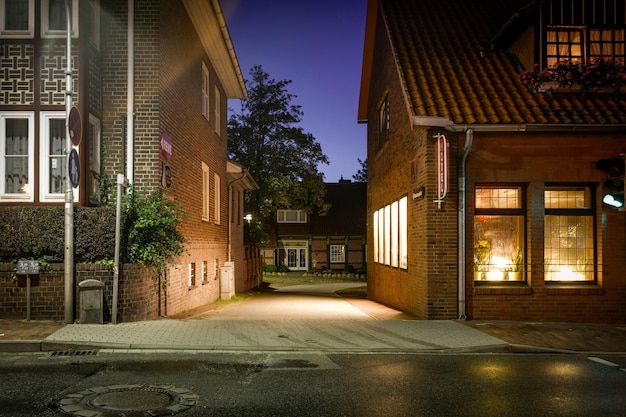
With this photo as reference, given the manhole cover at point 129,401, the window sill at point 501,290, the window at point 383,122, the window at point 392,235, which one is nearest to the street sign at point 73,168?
the manhole cover at point 129,401

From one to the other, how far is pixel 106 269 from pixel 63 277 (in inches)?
32.8

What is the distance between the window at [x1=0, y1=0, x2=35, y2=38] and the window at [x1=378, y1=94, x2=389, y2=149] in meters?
10.2

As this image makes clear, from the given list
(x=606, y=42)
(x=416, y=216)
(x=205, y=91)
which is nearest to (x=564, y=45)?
(x=606, y=42)

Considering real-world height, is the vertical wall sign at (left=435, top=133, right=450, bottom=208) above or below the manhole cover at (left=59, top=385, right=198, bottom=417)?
above

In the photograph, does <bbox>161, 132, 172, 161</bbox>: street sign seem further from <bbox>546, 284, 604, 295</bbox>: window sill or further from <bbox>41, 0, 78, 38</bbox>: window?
<bbox>546, 284, 604, 295</bbox>: window sill

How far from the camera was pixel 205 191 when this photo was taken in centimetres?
1903

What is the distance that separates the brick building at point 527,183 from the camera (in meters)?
12.9

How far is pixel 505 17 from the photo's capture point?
1748cm

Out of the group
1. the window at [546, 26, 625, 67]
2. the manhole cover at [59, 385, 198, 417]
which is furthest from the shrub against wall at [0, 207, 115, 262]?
the window at [546, 26, 625, 67]

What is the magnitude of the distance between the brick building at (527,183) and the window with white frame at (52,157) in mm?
7244

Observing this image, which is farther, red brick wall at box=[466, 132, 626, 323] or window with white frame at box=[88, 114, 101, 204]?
red brick wall at box=[466, 132, 626, 323]

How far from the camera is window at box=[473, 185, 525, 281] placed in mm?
13203

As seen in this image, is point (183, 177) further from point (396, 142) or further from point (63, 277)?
point (396, 142)

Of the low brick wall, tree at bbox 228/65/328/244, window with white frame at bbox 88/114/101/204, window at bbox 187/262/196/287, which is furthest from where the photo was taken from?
tree at bbox 228/65/328/244
